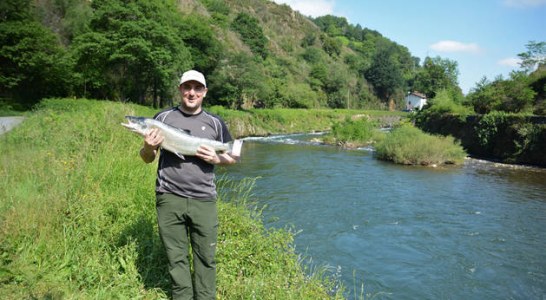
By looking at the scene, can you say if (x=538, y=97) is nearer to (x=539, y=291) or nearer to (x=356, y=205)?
(x=356, y=205)

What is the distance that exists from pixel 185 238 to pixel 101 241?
1655 mm

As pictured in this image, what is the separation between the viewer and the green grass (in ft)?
78.0

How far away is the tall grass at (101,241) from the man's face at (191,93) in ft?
6.35

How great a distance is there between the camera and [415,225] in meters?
11.8

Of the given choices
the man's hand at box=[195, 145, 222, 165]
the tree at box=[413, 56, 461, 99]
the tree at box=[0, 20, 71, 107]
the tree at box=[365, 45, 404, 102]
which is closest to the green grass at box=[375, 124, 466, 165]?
the man's hand at box=[195, 145, 222, 165]

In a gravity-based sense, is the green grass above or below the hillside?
below

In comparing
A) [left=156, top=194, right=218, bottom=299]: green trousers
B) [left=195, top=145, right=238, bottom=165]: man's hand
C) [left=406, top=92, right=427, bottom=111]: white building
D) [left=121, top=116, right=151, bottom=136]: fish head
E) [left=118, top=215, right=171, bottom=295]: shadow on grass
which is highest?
[left=406, top=92, right=427, bottom=111]: white building

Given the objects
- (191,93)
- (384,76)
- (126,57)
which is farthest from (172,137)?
(384,76)

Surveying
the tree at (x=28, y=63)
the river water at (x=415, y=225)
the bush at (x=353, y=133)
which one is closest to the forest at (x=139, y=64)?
the tree at (x=28, y=63)

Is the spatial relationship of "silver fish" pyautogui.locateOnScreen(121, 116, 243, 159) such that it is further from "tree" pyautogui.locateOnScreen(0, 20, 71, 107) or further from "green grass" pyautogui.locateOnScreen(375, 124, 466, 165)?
"tree" pyautogui.locateOnScreen(0, 20, 71, 107)

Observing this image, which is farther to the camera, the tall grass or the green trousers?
the tall grass

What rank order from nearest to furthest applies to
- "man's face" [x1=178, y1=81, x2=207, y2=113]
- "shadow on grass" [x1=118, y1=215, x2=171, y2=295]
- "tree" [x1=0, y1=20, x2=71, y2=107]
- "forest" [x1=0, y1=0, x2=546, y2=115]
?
1. "man's face" [x1=178, y1=81, x2=207, y2=113]
2. "shadow on grass" [x1=118, y1=215, x2=171, y2=295]
3. "tree" [x1=0, y1=20, x2=71, y2=107]
4. "forest" [x1=0, y1=0, x2=546, y2=115]

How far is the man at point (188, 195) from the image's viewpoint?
12.2ft

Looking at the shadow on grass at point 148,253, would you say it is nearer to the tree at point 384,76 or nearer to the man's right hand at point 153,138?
the man's right hand at point 153,138
